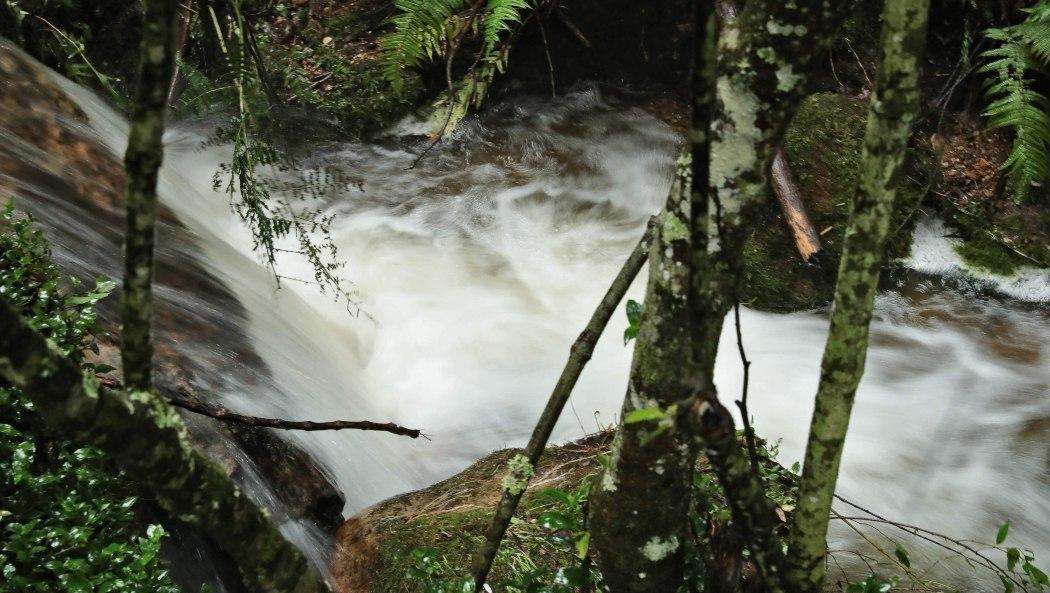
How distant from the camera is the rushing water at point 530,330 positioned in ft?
13.8

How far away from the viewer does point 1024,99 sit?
19.9ft

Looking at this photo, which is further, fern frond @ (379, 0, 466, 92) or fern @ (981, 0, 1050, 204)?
fern frond @ (379, 0, 466, 92)

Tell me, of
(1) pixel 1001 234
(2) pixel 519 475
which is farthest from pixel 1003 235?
(2) pixel 519 475

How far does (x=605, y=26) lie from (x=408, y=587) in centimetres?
568

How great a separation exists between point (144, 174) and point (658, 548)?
4.72ft

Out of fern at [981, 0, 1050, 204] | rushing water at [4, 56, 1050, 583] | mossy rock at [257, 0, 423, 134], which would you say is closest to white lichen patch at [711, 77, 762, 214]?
rushing water at [4, 56, 1050, 583]

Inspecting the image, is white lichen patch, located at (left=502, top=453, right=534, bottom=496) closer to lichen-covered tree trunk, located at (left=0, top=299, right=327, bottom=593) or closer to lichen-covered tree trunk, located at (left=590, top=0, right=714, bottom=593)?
lichen-covered tree trunk, located at (left=590, top=0, right=714, bottom=593)

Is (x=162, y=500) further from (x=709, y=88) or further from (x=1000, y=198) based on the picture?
(x=1000, y=198)

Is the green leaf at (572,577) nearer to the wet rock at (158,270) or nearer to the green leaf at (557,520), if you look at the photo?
the green leaf at (557,520)

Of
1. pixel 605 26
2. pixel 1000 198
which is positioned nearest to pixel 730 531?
pixel 1000 198

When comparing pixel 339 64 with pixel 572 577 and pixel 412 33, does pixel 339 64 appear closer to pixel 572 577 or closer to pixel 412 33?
pixel 412 33

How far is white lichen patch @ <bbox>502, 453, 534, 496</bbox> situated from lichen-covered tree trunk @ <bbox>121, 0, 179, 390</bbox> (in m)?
1.06

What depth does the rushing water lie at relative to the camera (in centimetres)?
421

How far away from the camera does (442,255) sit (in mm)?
6090
